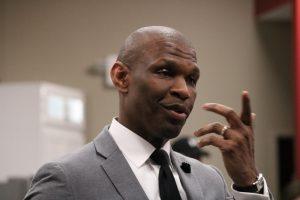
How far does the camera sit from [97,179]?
5.77ft

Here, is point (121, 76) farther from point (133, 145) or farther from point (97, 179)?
point (97, 179)

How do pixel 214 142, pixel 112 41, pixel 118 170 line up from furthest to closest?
pixel 112 41
pixel 118 170
pixel 214 142

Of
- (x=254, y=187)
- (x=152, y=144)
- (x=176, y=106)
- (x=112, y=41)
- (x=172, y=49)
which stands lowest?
(x=254, y=187)

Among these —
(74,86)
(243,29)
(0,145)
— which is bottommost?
(0,145)

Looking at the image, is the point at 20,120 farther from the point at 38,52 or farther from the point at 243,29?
the point at 243,29

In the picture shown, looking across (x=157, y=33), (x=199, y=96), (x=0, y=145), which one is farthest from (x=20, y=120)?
(x=157, y=33)

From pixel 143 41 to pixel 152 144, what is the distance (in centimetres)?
27

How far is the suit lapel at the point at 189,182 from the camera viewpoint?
185cm

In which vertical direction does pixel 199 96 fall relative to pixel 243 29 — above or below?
below

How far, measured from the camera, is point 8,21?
24.7 ft

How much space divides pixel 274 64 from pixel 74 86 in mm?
2184

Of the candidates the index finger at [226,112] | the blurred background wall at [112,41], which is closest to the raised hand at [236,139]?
the index finger at [226,112]

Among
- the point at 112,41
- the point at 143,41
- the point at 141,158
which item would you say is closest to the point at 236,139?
the point at 141,158

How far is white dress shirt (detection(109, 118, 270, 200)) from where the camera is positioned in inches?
70.6
